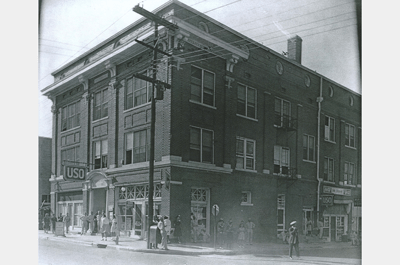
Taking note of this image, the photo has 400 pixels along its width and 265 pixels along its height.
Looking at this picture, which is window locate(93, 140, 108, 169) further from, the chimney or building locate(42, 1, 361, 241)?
the chimney

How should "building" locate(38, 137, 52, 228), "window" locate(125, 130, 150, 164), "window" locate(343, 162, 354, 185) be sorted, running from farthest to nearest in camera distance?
"building" locate(38, 137, 52, 228)
"window" locate(125, 130, 150, 164)
"window" locate(343, 162, 354, 185)

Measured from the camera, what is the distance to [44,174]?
11.3 m

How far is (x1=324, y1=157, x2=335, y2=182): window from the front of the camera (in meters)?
8.19

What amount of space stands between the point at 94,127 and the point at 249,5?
420 cm

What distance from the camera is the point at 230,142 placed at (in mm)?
8156

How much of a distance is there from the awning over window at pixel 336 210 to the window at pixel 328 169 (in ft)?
1.52

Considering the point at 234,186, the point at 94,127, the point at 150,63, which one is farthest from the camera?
the point at 94,127

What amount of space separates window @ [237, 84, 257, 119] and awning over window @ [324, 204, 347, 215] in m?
1.97

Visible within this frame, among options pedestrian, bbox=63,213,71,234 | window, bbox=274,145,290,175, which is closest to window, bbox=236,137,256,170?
window, bbox=274,145,290,175

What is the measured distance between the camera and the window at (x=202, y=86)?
820 centimetres

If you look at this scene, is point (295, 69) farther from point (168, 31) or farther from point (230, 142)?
point (168, 31)

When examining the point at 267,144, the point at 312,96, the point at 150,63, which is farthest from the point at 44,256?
the point at 312,96

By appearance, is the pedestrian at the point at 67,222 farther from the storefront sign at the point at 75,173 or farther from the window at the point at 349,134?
the window at the point at 349,134

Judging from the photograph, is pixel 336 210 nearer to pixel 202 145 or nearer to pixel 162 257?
pixel 202 145
